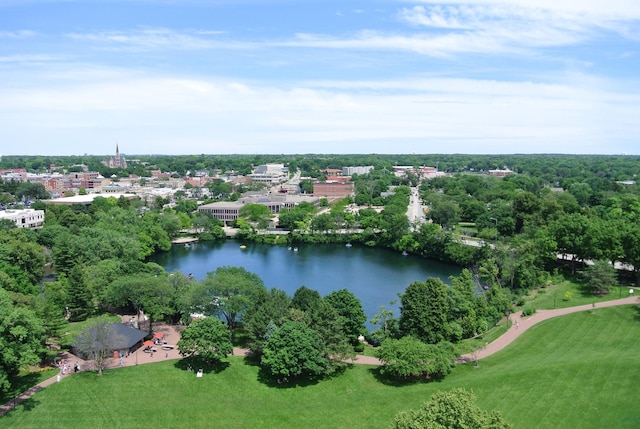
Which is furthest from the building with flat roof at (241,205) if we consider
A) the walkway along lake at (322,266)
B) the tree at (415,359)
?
the tree at (415,359)

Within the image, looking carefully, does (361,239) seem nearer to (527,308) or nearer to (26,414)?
(527,308)

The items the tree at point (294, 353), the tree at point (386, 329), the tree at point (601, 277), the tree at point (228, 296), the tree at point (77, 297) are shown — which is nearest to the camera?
the tree at point (294, 353)

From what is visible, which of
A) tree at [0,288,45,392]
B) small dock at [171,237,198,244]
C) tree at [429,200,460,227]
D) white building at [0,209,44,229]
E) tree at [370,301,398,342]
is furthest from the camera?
tree at [429,200,460,227]

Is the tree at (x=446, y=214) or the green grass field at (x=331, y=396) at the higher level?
the tree at (x=446, y=214)

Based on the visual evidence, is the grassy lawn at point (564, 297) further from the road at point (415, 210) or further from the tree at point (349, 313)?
the road at point (415, 210)

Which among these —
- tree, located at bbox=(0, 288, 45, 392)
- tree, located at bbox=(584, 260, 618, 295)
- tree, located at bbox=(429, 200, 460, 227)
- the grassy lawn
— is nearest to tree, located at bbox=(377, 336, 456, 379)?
the grassy lawn

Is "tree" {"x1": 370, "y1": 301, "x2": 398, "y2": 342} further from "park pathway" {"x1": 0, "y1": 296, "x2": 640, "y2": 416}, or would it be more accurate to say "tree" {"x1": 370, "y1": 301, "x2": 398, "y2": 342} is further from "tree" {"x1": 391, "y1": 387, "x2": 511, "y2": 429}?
"tree" {"x1": 391, "y1": 387, "x2": 511, "y2": 429}

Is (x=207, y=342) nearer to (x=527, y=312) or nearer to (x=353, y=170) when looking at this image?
(x=527, y=312)
